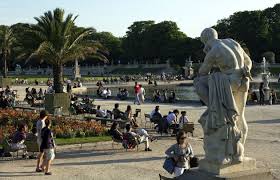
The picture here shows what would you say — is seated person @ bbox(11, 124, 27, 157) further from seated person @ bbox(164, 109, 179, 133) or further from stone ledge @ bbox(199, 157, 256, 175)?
stone ledge @ bbox(199, 157, 256, 175)

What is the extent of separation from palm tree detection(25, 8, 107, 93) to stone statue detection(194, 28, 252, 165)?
75.9 ft

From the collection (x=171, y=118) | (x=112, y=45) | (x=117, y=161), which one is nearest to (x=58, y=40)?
(x=171, y=118)

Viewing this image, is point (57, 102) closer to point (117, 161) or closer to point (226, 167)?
point (117, 161)

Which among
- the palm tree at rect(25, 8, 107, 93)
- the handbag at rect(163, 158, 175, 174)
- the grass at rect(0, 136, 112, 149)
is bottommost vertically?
the grass at rect(0, 136, 112, 149)

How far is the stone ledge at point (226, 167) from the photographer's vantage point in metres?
7.79

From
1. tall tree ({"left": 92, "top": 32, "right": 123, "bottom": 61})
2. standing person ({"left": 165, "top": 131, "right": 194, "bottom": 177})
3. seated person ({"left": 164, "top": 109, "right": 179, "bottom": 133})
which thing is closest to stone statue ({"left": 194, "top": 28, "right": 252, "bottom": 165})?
standing person ({"left": 165, "top": 131, "right": 194, "bottom": 177})

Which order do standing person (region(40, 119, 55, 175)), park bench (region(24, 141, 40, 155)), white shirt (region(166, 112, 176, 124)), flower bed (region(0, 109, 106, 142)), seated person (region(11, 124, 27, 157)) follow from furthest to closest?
white shirt (region(166, 112, 176, 124)), flower bed (region(0, 109, 106, 142)), seated person (region(11, 124, 27, 157)), park bench (region(24, 141, 40, 155)), standing person (region(40, 119, 55, 175))

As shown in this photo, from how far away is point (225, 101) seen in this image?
790cm

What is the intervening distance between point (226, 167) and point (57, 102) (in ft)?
65.0

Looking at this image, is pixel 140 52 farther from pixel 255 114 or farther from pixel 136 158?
pixel 136 158

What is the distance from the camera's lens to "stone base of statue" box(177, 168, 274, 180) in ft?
25.0

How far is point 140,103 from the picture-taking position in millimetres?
33938

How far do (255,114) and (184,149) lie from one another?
1667 cm

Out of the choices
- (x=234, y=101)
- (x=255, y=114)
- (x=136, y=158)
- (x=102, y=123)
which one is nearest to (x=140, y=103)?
(x=255, y=114)
